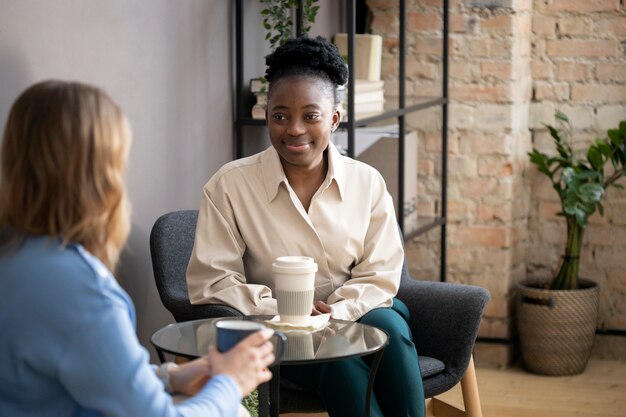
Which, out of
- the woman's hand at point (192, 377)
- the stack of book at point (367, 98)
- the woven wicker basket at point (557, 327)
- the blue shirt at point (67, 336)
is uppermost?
the stack of book at point (367, 98)

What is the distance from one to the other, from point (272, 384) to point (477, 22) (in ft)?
7.78

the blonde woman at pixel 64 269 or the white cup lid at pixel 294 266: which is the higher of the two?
the blonde woman at pixel 64 269

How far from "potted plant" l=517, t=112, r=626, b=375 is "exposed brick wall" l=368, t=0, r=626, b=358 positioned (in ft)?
0.39

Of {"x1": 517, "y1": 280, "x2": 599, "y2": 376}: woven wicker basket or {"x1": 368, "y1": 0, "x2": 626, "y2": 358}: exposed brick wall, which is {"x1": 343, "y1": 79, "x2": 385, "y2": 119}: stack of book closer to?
{"x1": 368, "y1": 0, "x2": 626, "y2": 358}: exposed brick wall

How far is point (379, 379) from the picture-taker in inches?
94.7

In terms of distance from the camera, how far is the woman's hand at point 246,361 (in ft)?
5.09

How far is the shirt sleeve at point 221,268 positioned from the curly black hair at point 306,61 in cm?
36

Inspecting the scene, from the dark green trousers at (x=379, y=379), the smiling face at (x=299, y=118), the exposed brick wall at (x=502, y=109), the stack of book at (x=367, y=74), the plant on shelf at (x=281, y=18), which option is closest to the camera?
the dark green trousers at (x=379, y=379)

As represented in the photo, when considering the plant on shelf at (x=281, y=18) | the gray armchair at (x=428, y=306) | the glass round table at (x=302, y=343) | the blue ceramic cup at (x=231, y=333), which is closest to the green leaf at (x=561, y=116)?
the plant on shelf at (x=281, y=18)

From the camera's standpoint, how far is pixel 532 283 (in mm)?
4234

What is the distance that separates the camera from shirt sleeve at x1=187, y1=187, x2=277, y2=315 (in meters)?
2.42

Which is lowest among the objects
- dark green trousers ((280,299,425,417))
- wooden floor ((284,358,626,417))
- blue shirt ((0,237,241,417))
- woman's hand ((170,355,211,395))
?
wooden floor ((284,358,626,417))

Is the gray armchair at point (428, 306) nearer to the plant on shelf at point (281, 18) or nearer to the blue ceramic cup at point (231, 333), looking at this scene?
the plant on shelf at point (281, 18)

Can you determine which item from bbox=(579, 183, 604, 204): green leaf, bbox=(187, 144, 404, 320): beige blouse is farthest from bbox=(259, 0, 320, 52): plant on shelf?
bbox=(579, 183, 604, 204): green leaf
